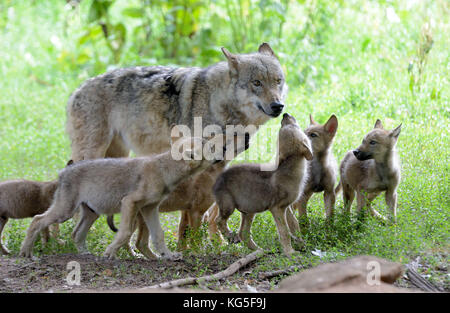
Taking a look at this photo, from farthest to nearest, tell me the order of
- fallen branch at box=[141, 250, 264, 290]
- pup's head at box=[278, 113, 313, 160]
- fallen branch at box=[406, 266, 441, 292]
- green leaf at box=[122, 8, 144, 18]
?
1. green leaf at box=[122, 8, 144, 18]
2. pup's head at box=[278, 113, 313, 160]
3. fallen branch at box=[141, 250, 264, 290]
4. fallen branch at box=[406, 266, 441, 292]

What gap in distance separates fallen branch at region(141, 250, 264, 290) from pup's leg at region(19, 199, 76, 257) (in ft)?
5.11

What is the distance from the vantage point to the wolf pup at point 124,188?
6129mm

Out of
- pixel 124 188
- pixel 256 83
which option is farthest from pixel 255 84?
pixel 124 188

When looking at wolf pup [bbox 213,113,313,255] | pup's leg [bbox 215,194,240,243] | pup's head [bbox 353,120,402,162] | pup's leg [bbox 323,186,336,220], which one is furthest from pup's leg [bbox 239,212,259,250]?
pup's head [bbox 353,120,402,162]

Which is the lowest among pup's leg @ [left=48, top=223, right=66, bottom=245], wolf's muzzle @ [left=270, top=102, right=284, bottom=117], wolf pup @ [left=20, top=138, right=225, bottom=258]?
pup's leg @ [left=48, top=223, right=66, bottom=245]

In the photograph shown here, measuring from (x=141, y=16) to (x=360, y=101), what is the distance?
233 inches

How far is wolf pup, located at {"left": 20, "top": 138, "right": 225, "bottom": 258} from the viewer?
6129 mm

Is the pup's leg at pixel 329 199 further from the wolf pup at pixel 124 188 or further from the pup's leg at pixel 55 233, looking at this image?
the pup's leg at pixel 55 233

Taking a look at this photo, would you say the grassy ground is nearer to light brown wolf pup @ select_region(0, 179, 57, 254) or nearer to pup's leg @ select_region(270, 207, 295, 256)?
pup's leg @ select_region(270, 207, 295, 256)

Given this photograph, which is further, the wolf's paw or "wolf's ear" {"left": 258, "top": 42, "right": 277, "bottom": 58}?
"wolf's ear" {"left": 258, "top": 42, "right": 277, "bottom": 58}

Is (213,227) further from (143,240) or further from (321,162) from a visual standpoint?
(321,162)

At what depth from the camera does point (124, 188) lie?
6289 millimetres

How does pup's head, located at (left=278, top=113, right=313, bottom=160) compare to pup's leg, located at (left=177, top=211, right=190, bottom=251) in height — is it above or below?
above
